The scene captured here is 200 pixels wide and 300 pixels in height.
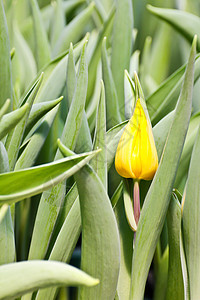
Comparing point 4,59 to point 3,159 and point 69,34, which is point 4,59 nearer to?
point 3,159

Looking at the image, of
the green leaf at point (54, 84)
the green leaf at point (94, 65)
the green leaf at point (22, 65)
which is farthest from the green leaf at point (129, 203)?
the green leaf at point (22, 65)

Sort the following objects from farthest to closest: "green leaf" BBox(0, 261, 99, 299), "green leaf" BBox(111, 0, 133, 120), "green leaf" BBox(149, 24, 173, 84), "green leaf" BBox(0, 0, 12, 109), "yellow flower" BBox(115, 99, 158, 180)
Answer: "green leaf" BBox(149, 24, 173, 84), "green leaf" BBox(111, 0, 133, 120), "green leaf" BBox(0, 0, 12, 109), "yellow flower" BBox(115, 99, 158, 180), "green leaf" BBox(0, 261, 99, 299)

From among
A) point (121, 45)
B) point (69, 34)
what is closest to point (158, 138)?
point (121, 45)

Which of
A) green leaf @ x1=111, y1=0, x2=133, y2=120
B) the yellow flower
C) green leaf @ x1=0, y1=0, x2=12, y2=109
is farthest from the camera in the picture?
green leaf @ x1=111, y1=0, x2=133, y2=120

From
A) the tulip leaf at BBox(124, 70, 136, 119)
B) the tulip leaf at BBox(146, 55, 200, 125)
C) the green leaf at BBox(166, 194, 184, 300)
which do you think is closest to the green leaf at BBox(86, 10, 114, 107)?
the tulip leaf at BBox(146, 55, 200, 125)

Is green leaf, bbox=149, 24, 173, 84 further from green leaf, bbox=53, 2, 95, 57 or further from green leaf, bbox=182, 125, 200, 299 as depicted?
green leaf, bbox=182, 125, 200, 299
